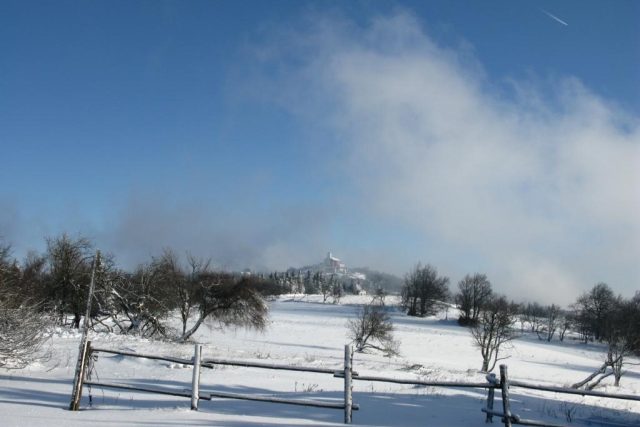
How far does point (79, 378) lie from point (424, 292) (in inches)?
3705

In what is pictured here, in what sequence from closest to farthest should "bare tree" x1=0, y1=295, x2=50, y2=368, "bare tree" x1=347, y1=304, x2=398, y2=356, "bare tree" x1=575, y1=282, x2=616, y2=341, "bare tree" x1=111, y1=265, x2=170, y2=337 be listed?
"bare tree" x1=0, y1=295, x2=50, y2=368 → "bare tree" x1=111, y1=265, x2=170, y2=337 → "bare tree" x1=347, y1=304, x2=398, y2=356 → "bare tree" x1=575, y1=282, x2=616, y2=341

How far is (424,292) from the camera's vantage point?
3925 inches

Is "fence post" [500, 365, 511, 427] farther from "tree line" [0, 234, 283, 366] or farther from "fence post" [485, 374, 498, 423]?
"tree line" [0, 234, 283, 366]

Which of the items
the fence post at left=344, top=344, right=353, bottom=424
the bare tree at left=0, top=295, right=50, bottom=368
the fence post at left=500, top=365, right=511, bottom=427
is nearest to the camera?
the fence post at left=500, top=365, right=511, bottom=427

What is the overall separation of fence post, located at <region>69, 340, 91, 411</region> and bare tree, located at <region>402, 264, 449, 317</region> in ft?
292

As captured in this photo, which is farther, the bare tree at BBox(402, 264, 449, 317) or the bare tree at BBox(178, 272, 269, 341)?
the bare tree at BBox(402, 264, 449, 317)

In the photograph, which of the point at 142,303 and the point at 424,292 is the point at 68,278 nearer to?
the point at 142,303

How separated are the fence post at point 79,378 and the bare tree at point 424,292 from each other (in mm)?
88872

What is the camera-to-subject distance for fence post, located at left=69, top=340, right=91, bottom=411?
9602 millimetres

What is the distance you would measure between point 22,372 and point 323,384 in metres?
9.05

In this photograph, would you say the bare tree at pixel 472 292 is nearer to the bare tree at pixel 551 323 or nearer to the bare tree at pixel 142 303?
the bare tree at pixel 551 323

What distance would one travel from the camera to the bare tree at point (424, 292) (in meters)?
98.3

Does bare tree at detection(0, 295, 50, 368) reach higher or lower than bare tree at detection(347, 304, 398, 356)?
higher

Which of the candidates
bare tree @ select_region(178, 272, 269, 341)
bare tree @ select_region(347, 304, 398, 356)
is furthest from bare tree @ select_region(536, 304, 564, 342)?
bare tree @ select_region(178, 272, 269, 341)
